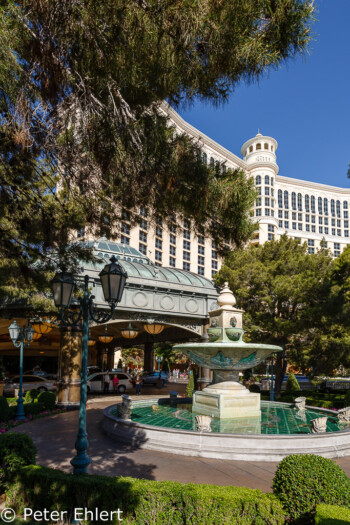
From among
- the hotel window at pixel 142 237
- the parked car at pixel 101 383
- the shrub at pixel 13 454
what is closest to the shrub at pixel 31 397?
the parked car at pixel 101 383

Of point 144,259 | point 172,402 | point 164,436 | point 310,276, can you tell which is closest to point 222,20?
point 164,436

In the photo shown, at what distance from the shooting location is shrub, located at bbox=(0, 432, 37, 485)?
18.3 feet

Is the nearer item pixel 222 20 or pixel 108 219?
pixel 222 20

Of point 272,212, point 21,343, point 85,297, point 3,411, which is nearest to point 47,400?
point 3,411

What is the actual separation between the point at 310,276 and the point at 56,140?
1734 centimetres

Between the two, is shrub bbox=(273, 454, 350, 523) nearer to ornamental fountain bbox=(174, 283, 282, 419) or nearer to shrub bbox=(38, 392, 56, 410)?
ornamental fountain bbox=(174, 283, 282, 419)

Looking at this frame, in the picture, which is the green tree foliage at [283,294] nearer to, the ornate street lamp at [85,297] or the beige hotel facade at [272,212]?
the ornate street lamp at [85,297]

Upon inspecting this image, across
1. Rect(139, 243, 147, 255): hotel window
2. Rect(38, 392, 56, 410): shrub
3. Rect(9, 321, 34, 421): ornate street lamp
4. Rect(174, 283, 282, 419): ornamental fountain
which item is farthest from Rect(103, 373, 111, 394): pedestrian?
Rect(139, 243, 147, 255): hotel window

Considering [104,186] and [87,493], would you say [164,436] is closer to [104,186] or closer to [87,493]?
[87,493]

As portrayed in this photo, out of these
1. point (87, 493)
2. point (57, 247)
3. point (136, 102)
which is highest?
point (136, 102)

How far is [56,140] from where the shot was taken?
681cm

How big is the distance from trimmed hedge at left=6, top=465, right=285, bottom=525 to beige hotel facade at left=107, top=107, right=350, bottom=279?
58.2 meters

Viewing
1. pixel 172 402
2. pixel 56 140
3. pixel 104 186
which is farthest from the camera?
pixel 172 402

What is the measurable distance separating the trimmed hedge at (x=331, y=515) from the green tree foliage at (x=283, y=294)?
15.6 m
